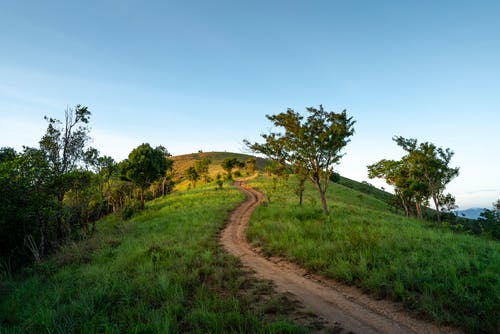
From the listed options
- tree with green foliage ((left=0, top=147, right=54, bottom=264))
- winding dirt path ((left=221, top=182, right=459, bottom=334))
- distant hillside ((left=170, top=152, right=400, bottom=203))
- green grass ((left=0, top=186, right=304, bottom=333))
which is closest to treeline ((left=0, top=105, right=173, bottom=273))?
tree with green foliage ((left=0, top=147, right=54, bottom=264))

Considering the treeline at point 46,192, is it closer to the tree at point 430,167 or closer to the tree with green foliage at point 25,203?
the tree with green foliage at point 25,203

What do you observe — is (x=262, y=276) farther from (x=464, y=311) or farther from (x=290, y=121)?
(x=290, y=121)

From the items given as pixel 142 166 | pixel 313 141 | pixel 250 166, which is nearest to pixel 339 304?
pixel 313 141

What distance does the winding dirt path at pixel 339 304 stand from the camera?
188 inches

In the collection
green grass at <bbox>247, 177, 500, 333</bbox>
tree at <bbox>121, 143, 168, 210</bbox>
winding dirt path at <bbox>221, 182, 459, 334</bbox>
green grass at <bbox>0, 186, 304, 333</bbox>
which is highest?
tree at <bbox>121, 143, 168, 210</bbox>

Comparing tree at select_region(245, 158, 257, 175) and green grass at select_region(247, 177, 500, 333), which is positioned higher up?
tree at select_region(245, 158, 257, 175)

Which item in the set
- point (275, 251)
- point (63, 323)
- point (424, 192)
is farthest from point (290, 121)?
point (424, 192)

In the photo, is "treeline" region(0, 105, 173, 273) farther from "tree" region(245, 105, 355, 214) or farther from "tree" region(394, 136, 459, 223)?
"tree" region(394, 136, 459, 223)

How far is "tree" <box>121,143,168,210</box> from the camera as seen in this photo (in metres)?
32.9

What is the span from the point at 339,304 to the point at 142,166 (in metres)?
32.7

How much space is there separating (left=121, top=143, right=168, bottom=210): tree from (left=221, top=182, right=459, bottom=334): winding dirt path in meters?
28.2

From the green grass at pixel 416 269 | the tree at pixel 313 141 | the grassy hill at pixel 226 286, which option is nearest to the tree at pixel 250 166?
the tree at pixel 313 141

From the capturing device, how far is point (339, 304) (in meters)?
5.75

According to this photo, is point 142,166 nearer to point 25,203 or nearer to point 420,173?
point 25,203
